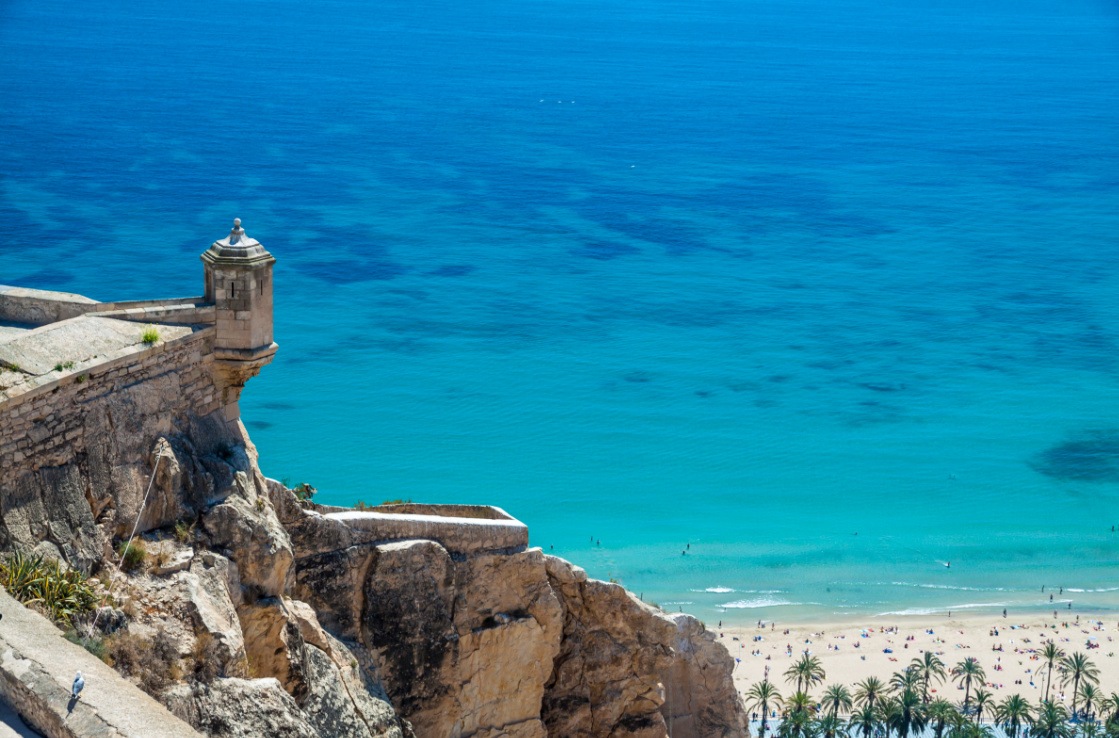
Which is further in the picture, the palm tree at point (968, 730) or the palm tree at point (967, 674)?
the palm tree at point (967, 674)

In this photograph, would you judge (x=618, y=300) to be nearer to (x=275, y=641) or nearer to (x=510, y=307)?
(x=510, y=307)

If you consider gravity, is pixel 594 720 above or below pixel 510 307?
below

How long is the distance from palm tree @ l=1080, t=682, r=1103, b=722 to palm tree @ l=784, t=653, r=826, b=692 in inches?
308

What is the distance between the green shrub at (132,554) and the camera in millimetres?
14781

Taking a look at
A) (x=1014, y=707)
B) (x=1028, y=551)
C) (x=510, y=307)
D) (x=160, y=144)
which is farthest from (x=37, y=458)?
(x=160, y=144)

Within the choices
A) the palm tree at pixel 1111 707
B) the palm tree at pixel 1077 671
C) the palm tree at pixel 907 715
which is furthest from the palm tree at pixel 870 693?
the palm tree at pixel 1111 707

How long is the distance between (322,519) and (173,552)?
8.45ft

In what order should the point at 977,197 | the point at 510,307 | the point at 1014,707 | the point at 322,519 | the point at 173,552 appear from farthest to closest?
the point at 977,197 → the point at 510,307 → the point at 1014,707 → the point at 322,519 → the point at 173,552

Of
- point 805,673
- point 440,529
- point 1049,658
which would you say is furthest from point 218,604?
point 1049,658

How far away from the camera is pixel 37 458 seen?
1417 cm

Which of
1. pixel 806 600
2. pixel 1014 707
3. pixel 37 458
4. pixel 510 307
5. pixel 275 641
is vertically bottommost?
pixel 275 641

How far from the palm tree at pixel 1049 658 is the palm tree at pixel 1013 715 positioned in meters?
2.66

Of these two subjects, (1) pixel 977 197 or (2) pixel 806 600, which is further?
(1) pixel 977 197

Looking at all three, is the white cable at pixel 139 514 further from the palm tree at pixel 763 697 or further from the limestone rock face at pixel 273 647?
the palm tree at pixel 763 697
